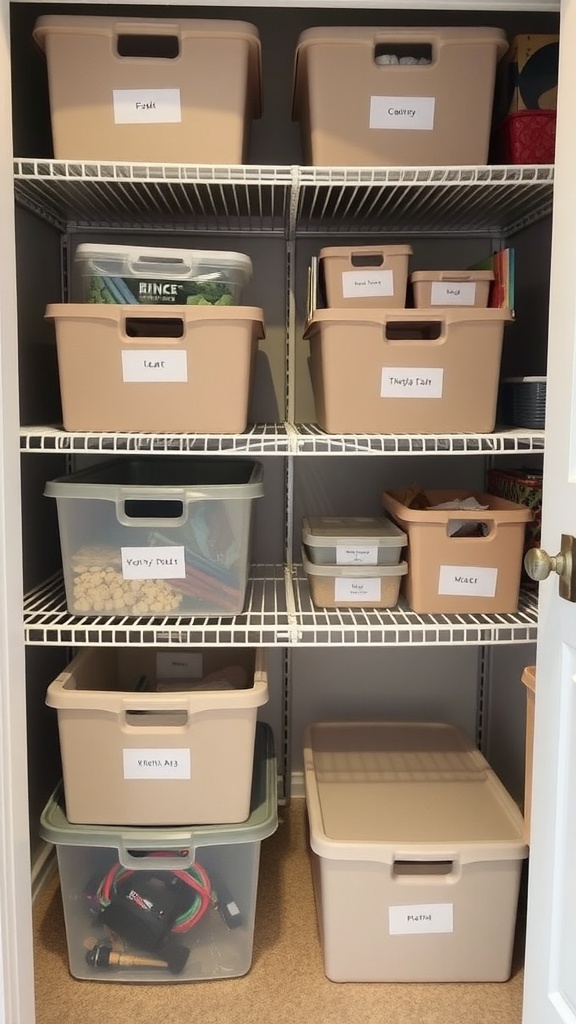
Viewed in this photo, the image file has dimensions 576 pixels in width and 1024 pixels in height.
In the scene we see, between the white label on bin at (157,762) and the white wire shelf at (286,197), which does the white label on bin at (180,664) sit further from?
the white wire shelf at (286,197)

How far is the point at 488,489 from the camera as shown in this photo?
6.18ft

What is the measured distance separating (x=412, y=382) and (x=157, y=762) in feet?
2.65

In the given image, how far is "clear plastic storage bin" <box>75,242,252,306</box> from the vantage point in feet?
4.56

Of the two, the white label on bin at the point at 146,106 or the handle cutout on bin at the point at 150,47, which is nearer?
the white label on bin at the point at 146,106

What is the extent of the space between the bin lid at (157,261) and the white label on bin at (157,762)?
829mm

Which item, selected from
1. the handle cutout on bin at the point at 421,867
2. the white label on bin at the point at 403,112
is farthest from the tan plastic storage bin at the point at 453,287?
the handle cutout on bin at the point at 421,867

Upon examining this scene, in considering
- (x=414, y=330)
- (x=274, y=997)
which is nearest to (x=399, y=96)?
(x=414, y=330)

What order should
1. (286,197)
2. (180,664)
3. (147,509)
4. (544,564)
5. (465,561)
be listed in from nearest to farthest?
(544,564) → (465,561) → (286,197) → (147,509) → (180,664)

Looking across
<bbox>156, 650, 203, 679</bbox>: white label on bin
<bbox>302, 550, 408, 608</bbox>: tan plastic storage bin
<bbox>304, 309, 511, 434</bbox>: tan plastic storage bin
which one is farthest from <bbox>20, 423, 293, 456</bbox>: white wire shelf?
<bbox>156, 650, 203, 679</bbox>: white label on bin

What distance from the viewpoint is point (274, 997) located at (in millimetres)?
1413

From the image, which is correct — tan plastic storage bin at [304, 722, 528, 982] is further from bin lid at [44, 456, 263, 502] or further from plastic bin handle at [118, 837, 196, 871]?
bin lid at [44, 456, 263, 502]

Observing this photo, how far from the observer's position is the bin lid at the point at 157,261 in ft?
4.55

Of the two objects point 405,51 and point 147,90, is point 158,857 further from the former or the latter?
point 405,51

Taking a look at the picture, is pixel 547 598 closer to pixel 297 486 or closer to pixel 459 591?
pixel 459 591
